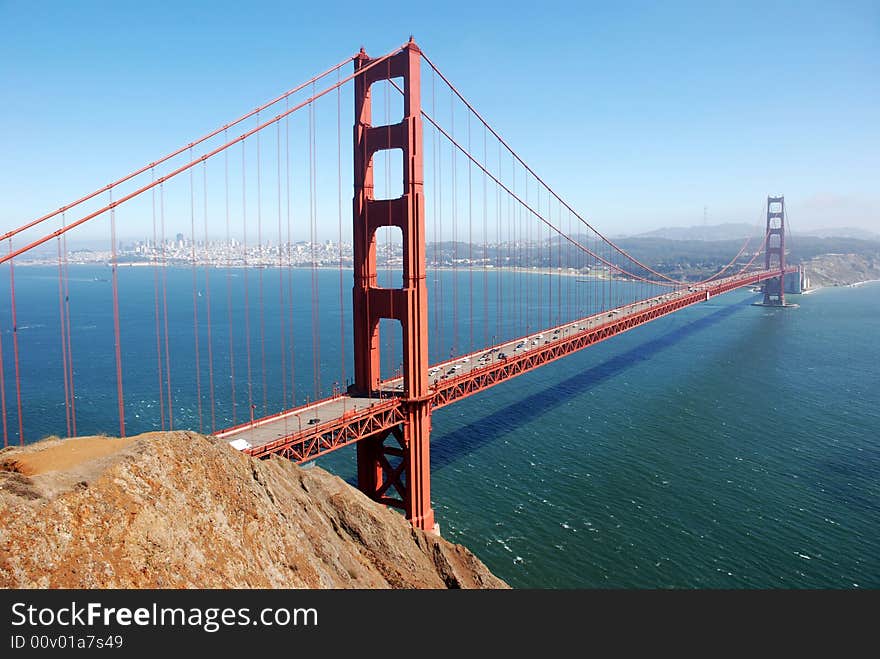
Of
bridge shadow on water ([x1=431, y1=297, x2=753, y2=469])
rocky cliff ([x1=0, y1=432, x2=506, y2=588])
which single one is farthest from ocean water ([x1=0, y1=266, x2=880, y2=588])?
rocky cliff ([x1=0, y1=432, x2=506, y2=588])

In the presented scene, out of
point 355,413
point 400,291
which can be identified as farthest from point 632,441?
point 355,413

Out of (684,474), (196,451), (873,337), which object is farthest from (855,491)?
(873,337)

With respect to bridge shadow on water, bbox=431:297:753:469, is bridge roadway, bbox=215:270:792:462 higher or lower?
higher

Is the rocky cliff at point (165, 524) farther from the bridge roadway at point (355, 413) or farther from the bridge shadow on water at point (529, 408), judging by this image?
the bridge shadow on water at point (529, 408)

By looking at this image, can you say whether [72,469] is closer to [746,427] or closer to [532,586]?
[532,586]

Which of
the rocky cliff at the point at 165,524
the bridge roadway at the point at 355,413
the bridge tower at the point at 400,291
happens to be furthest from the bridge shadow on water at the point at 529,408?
the rocky cliff at the point at 165,524

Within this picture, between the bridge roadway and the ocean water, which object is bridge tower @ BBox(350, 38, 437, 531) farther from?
the ocean water

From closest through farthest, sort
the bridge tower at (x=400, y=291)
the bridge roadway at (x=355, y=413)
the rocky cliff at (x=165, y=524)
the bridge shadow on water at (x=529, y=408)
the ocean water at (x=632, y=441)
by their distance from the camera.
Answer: the rocky cliff at (x=165, y=524) < the bridge roadway at (x=355, y=413) < the ocean water at (x=632, y=441) < the bridge tower at (x=400, y=291) < the bridge shadow on water at (x=529, y=408)
